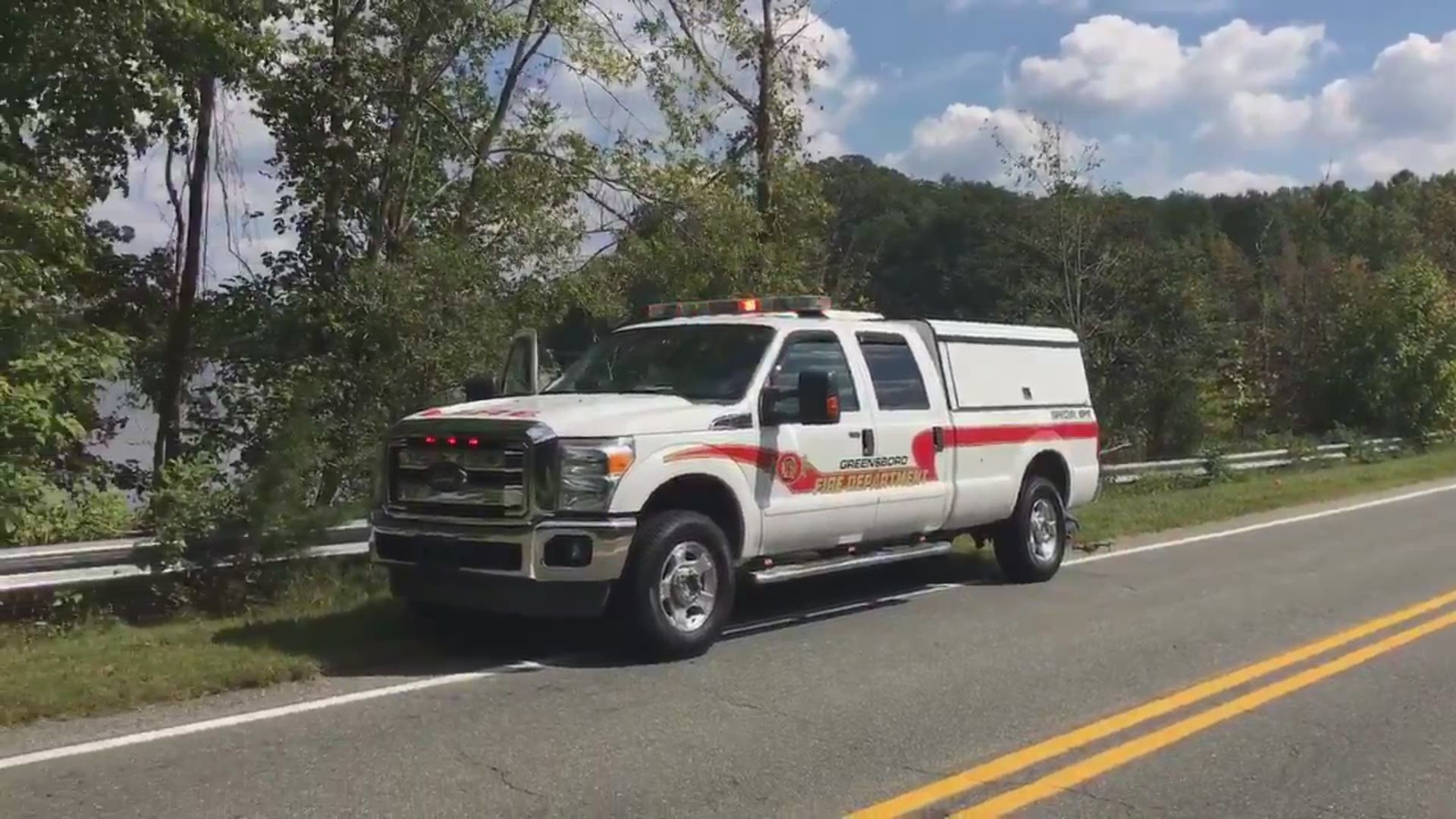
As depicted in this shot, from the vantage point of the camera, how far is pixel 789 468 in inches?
350

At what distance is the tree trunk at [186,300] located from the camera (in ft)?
44.1

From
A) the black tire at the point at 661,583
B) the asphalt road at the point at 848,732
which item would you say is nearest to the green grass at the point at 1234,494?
the asphalt road at the point at 848,732

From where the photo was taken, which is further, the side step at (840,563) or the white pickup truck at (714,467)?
the side step at (840,563)

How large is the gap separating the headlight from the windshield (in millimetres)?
1230

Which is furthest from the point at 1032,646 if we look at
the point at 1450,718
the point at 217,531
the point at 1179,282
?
the point at 1179,282

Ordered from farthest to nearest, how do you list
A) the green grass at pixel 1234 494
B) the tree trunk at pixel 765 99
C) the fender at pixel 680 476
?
the tree trunk at pixel 765 99
the green grass at pixel 1234 494
the fender at pixel 680 476

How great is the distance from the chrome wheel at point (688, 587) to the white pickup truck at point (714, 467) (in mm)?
13

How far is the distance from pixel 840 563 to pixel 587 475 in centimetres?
236

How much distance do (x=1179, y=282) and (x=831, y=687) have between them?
3013cm

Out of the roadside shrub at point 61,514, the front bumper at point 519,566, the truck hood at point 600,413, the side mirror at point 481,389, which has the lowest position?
the front bumper at point 519,566

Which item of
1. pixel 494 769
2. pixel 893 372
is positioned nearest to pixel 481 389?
pixel 893 372

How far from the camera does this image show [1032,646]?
8.68 metres

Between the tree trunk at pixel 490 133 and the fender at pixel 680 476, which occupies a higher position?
the tree trunk at pixel 490 133

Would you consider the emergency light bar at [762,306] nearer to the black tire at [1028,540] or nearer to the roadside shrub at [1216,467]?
the black tire at [1028,540]
